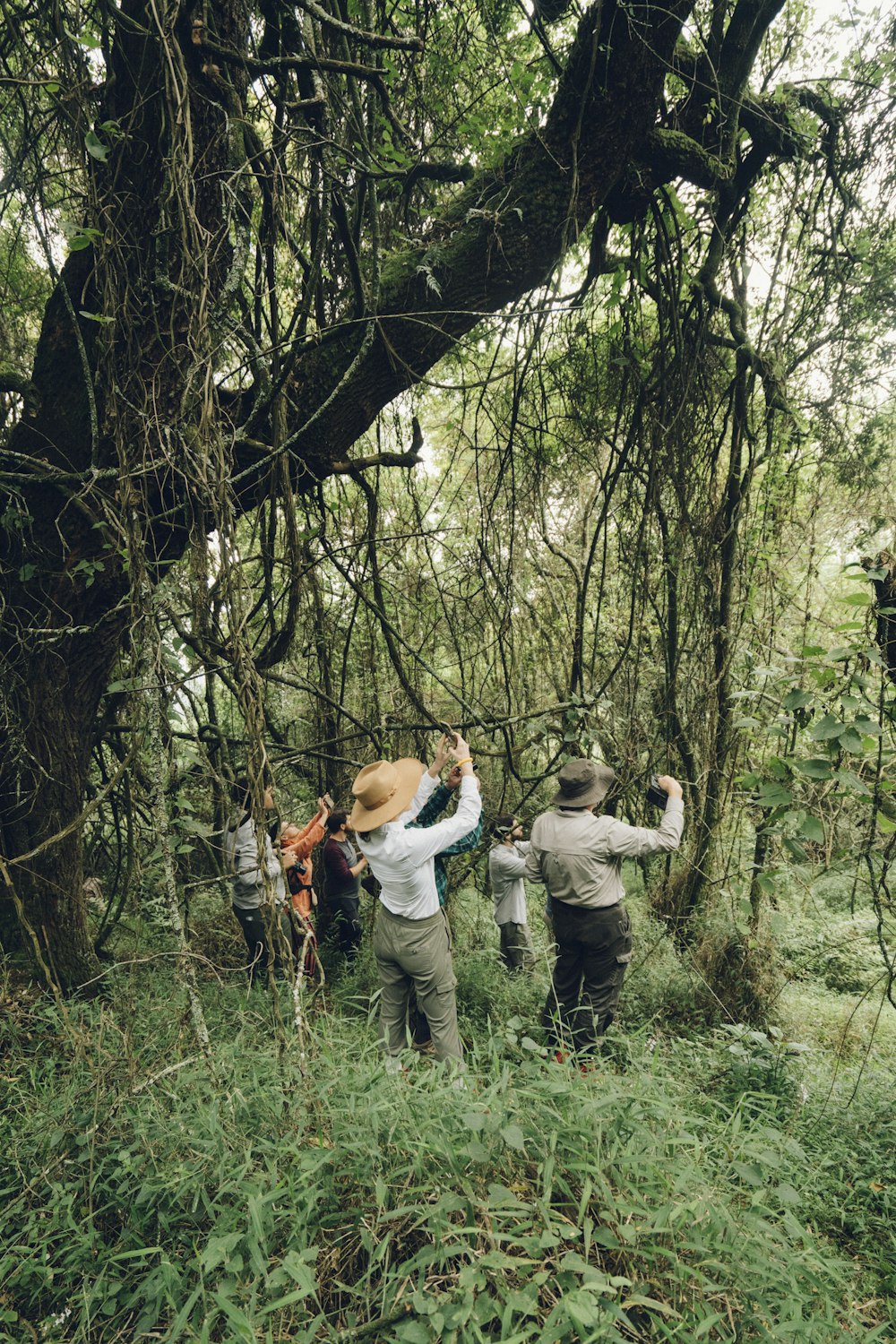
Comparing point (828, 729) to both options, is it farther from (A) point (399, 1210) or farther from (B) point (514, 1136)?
(A) point (399, 1210)

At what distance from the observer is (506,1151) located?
164 centimetres

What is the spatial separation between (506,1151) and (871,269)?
4.38m

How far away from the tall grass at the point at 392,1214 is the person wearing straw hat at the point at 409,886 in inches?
27.5

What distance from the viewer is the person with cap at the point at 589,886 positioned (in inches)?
131

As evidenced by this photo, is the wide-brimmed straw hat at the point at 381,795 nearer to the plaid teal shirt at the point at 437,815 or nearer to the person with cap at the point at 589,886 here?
the plaid teal shirt at the point at 437,815

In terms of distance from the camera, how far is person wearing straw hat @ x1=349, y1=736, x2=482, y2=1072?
2855mm

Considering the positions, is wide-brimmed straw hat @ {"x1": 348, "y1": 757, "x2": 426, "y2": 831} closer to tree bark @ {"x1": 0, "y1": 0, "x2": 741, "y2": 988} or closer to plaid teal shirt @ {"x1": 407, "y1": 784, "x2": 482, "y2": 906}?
plaid teal shirt @ {"x1": 407, "y1": 784, "x2": 482, "y2": 906}

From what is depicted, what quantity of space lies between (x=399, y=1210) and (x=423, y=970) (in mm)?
1461

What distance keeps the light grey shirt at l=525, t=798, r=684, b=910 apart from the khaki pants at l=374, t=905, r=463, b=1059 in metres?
0.73

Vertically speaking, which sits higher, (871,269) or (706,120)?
(706,120)

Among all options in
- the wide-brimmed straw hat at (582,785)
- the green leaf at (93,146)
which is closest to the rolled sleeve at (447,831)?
the wide-brimmed straw hat at (582,785)

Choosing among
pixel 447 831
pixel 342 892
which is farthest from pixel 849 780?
pixel 342 892

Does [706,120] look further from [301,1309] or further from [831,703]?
[301,1309]

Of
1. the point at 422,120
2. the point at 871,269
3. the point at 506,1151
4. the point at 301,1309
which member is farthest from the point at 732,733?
the point at 422,120
